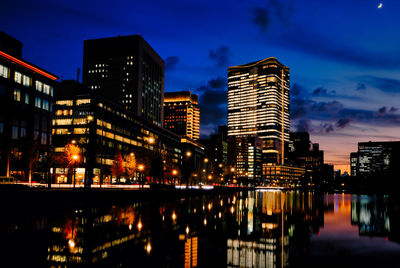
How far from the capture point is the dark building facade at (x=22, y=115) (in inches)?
3036

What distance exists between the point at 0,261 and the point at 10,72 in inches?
3101

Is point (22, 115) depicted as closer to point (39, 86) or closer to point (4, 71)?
point (39, 86)

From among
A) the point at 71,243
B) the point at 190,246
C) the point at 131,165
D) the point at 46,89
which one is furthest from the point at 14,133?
the point at 190,246

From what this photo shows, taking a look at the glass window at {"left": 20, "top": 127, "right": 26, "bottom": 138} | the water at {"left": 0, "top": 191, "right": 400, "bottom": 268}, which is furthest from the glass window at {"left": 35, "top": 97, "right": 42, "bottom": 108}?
the water at {"left": 0, "top": 191, "right": 400, "bottom": 268}

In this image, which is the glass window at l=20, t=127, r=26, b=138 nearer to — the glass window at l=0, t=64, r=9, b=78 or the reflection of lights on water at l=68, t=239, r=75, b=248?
the glass window at l=0, t=64, r=9, b=78

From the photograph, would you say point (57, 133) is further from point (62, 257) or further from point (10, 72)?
point (62, 257)

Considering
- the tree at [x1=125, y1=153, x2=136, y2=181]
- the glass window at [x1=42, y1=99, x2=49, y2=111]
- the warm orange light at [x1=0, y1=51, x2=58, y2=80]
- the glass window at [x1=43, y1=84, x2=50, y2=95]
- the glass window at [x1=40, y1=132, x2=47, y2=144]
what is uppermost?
the warm orange light at [x1=0, y1=51, x2=58, y2=80]

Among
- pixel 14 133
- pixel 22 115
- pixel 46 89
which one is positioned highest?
pixel 46 89

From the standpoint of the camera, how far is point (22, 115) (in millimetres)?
82812

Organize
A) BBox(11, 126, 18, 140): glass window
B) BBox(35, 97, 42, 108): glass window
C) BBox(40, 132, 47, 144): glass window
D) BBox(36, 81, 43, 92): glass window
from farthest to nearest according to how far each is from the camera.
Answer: BBox(40, 132, 47, 144): glass window → BBox(36, 81, 43, 92): glass window → BBox(35, 97, 42, 108): glass window → BBox(11, 126, 18, 140): glass window

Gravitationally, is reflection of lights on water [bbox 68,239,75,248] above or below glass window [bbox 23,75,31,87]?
below

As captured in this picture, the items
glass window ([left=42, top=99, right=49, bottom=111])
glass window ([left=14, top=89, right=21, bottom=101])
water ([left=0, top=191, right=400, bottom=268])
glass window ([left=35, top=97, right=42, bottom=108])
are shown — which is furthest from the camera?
glass window ([left=42, top=99, right=49, bottom=111])

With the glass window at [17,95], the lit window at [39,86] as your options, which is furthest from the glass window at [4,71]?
the lit window at [39,86]

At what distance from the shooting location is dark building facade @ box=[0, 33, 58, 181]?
7712 centimetres
